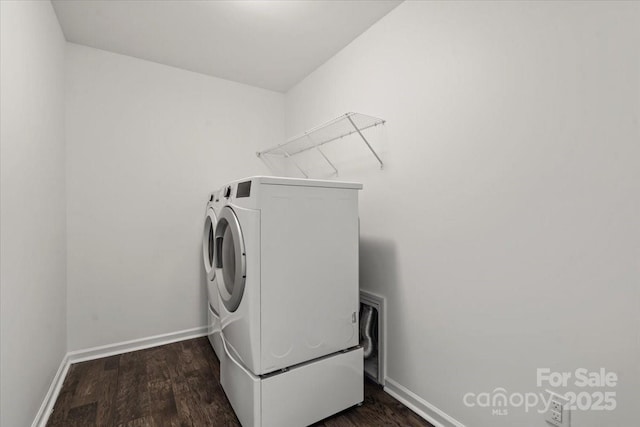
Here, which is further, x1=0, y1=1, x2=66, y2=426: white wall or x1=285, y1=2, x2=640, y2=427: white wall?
x1=0, y1=1, x2=66, y2=426: white wall

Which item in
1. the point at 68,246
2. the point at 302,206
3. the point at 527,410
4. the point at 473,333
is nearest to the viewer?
the point at 527,410

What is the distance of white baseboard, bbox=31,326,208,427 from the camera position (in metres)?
1.72

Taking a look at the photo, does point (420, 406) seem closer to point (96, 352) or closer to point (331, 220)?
point (331, 220)

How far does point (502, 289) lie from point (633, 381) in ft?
1.56


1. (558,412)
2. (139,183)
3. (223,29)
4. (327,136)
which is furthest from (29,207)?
(558,412)

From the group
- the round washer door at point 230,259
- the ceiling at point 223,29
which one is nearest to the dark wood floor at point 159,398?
the round washer door at point 230,259

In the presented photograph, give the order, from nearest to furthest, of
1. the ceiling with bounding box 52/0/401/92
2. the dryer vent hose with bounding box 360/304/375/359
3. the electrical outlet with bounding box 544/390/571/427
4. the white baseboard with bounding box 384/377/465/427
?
the electrical outlet with bounding box 544/390/571/427 → the white baseboard with bounding box 384/377/465/427 → the ceiling with bounding box 52/0/401/92 → the dryer vent hose with bounding box 360/304/375/359

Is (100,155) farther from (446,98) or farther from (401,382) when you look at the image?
(401,382)

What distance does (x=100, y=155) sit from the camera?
2.47m

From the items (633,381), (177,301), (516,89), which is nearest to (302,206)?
(516,89)

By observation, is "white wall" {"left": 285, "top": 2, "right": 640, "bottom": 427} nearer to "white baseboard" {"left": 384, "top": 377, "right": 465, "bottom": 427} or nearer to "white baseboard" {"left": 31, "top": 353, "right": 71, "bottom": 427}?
"white baseboard" {"left": 384, "top": 377, "right": 465, "bottom": 427}

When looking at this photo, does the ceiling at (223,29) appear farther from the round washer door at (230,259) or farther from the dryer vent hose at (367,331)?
the dryer vent hose at (367,331)

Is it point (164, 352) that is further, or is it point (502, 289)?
point (164, 352)

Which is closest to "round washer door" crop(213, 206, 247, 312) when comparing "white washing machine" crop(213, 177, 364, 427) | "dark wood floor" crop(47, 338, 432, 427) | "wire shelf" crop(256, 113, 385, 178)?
"white washing machine" crop(213, 177, 364, 427)
